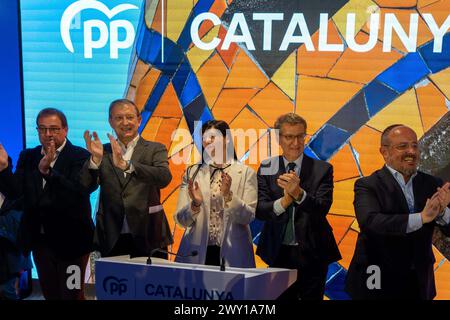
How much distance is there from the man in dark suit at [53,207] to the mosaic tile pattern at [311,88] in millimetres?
653

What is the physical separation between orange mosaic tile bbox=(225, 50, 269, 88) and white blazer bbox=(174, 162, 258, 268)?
74cm

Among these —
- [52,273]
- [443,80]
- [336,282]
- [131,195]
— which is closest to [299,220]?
[336,282]

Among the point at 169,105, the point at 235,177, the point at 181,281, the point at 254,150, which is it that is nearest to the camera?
the point at 181,281

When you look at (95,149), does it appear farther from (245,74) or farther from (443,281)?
(443,281)

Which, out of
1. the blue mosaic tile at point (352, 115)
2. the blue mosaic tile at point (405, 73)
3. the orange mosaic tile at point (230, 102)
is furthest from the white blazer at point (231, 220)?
the blue mosaic tile at point (405, 73)

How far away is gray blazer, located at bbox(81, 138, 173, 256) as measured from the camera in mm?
3777

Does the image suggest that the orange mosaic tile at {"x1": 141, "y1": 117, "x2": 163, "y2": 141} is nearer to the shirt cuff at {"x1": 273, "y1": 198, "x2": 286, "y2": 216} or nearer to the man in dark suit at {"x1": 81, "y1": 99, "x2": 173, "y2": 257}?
the man in dark suit at {"x1": 81, "y1": 99, "x2": 173, "y2": 257}

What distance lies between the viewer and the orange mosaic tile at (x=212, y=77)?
402 cm

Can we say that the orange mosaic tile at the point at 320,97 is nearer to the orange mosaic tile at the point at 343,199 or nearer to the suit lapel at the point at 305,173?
the suit lapel at the point at 305,173

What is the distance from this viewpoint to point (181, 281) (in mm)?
2814

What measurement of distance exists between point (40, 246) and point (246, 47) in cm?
221

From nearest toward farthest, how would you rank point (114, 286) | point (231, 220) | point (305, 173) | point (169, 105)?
point (114, 286) < point (231, 220) < point (305, 173) < point (169, 105)

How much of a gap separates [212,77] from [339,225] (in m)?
1.51

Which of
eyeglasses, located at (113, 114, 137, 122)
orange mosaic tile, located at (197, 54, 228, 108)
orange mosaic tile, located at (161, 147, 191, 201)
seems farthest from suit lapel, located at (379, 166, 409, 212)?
eyeglasses, located at (113, 114, 137, 122)
